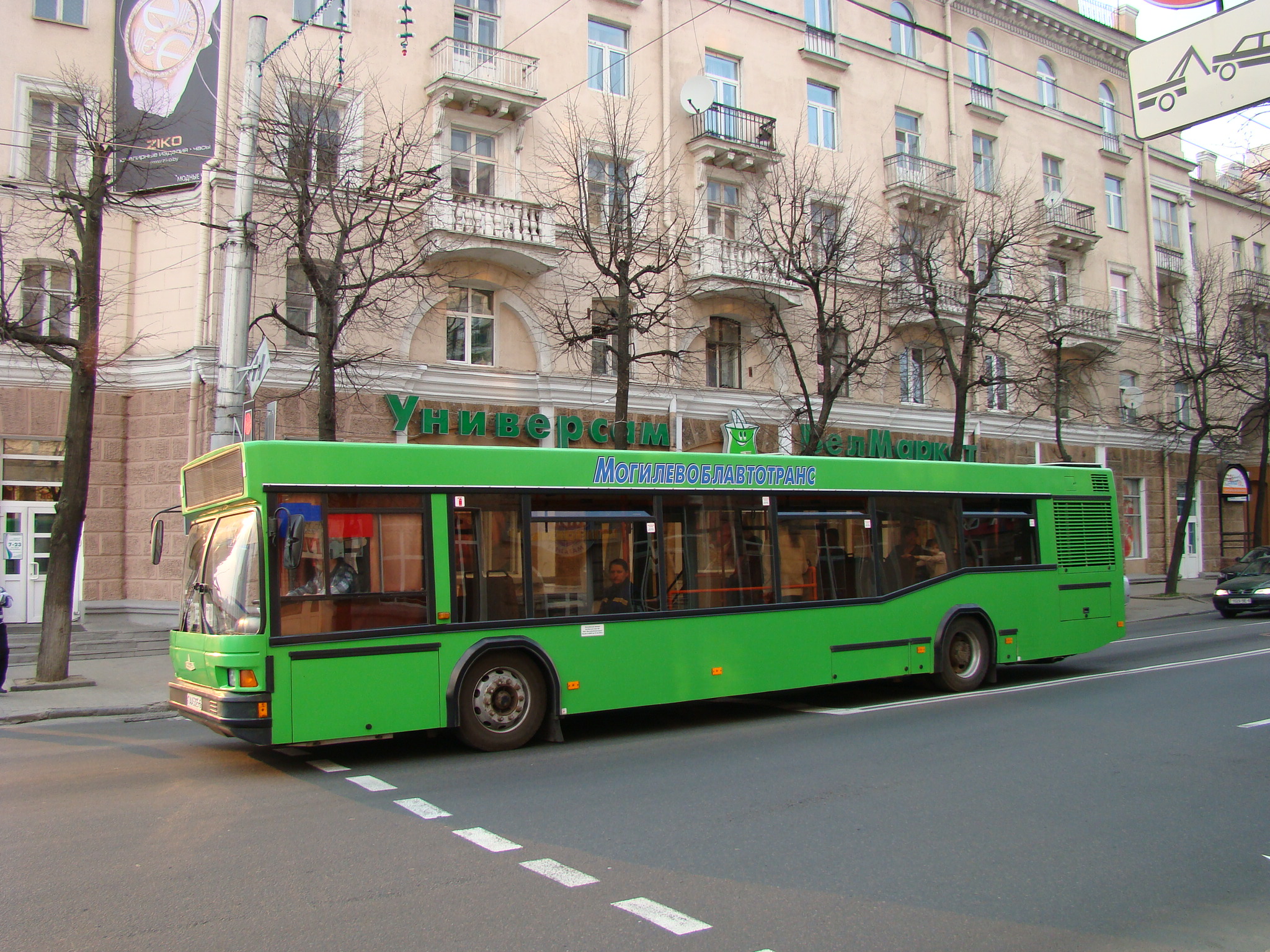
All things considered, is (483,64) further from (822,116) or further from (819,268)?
(822,116)

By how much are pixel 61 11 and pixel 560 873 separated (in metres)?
20.1

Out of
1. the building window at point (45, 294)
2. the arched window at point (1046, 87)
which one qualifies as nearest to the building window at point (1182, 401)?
the arched window at point (1046, 87)

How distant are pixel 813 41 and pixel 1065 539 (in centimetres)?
1894

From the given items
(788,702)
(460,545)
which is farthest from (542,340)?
(460,545)

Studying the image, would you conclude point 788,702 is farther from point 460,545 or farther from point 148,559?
point 148,559

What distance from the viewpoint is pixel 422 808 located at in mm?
6844

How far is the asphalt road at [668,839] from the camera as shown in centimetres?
460

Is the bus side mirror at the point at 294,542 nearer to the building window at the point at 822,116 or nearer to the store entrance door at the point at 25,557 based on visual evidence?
the store entrance door at the point at 25,557

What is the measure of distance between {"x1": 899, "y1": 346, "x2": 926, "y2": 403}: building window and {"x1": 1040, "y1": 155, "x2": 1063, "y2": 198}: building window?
29.0ft

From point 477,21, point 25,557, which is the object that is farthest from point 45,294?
point 477,21

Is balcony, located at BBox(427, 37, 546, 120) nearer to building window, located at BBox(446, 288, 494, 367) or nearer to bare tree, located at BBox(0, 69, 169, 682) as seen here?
building window, located at BBox(446, 288, 494, 367)

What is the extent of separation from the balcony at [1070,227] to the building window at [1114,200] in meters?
2.23

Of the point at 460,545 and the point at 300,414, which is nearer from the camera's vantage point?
the point at 460,545

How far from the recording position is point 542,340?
21750 millimetres
